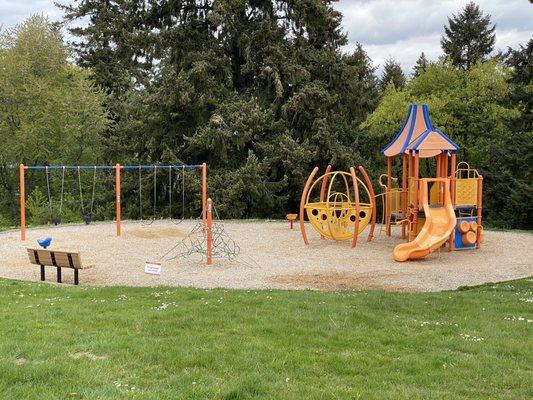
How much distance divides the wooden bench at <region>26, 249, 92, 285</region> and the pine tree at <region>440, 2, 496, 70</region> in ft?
111

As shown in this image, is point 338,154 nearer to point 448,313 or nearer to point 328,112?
point 328,112

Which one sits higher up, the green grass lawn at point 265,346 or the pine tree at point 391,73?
the pine tree at point 391,73

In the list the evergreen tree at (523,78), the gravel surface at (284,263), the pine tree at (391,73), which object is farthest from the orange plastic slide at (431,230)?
the pine tree at (391,73)

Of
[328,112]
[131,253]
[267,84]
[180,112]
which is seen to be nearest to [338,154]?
[328,112]

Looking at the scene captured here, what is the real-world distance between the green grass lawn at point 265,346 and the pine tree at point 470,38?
33495 millimetres

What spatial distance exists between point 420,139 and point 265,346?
34.7 feet

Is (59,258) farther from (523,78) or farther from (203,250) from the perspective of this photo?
(523,78)

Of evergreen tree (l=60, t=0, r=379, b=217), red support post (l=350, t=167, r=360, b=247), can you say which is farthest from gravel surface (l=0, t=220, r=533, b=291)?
evergreen tree (l=60, t=0, r=379, b=217)

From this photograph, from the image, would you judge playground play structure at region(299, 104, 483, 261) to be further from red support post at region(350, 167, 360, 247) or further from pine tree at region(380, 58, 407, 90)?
pine tree at region(380, 58, 407, 90)

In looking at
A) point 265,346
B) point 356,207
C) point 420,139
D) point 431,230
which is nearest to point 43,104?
point 356,207

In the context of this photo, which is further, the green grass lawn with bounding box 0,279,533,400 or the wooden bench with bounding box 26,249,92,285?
the wooden bench with bounding box 26,249,92,285

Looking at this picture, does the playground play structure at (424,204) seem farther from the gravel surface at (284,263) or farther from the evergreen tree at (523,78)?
the evergreen tree at (523,78)

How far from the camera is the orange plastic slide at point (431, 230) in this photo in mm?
12844

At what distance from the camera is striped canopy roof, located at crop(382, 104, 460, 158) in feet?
48.0
